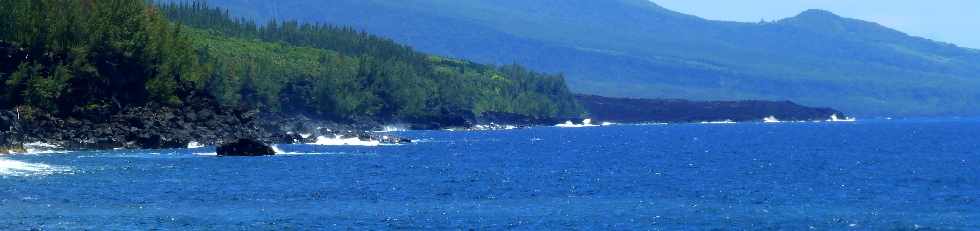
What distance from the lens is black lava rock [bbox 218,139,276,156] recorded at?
12612 centimetres

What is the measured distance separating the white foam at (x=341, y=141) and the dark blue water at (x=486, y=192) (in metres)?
23.8

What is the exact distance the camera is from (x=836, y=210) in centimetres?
7831

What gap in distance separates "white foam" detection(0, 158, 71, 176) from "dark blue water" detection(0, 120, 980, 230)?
310 millimetres

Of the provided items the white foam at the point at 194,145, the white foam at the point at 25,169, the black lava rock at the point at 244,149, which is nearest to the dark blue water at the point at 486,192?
the white foam at the point at 25,169

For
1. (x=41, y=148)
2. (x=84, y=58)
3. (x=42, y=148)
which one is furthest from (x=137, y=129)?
(x=41, y=148)

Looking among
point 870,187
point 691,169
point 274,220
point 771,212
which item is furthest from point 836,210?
point 691,169

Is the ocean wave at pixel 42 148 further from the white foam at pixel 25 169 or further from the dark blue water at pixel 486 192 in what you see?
the white foam at pixel 25 169

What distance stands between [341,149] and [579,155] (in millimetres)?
21243

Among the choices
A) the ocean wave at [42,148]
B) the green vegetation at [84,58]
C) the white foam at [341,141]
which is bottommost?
the ocean wave at [42,148]

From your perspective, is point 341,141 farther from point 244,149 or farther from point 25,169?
point 25,169

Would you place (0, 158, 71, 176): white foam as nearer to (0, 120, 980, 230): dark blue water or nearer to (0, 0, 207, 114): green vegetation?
(0, 120, 980, 230): dark blue water

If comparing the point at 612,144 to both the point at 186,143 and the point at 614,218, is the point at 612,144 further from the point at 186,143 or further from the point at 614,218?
the point at 614,218

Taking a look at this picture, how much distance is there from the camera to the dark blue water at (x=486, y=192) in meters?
71.9

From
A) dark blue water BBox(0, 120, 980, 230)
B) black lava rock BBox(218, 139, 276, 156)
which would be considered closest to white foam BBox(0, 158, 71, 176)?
dark blue water BBox(0, 120, 980, 230)
